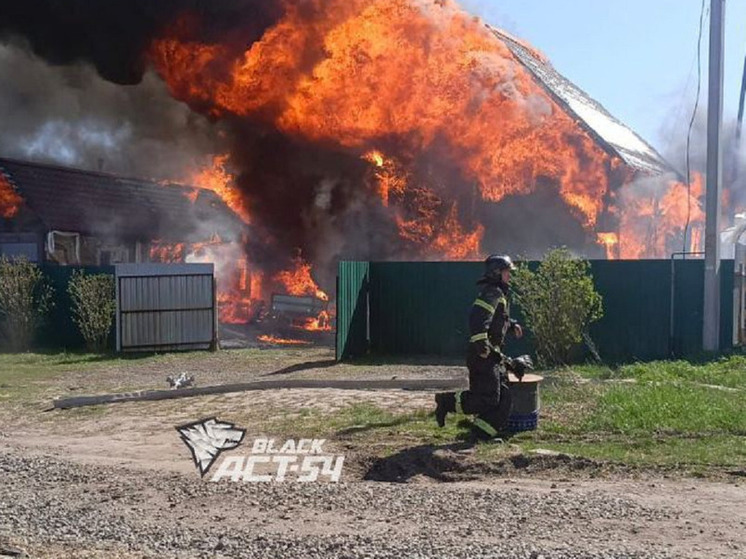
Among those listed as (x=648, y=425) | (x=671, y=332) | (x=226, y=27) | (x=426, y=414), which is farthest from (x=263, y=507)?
(x=226, y=27)

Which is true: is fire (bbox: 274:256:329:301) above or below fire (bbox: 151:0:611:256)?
below

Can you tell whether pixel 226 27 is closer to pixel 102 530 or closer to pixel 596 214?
pixel 596 214

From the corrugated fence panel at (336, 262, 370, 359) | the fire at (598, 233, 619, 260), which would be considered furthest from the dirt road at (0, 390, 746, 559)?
the fire at (598, 233, 619, 260)

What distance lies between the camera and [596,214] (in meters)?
25.7

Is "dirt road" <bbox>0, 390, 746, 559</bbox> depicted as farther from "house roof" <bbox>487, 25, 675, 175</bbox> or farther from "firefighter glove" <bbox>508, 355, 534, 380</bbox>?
"house roof" <bbox>487, 25, 675, 175</bbox>

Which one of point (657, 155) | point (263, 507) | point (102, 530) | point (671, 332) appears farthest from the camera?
point (657, 155)

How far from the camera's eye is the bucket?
8.18m

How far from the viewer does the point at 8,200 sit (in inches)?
938

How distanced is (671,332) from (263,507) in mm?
10722

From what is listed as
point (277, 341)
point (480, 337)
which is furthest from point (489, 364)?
point (277, 341)

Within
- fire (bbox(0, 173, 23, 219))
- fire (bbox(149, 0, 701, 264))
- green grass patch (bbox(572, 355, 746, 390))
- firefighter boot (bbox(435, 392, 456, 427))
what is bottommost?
green grass patch (bbox(572, 355, 746, 390))

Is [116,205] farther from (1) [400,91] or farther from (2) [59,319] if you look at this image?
(1) [400,91]

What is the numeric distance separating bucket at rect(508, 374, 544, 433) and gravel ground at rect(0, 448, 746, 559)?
1721mm

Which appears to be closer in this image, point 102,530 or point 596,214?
point 102,530
